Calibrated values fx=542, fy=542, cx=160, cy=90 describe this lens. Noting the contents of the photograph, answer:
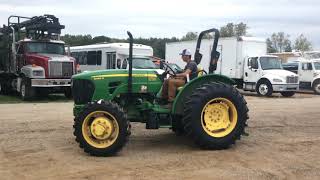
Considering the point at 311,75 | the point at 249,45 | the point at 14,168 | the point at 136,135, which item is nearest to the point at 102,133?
the point at 14,168

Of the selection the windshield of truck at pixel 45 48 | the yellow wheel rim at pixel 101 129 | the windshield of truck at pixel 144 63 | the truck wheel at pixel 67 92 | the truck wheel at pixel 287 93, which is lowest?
the truck wheel at pixel 287 93

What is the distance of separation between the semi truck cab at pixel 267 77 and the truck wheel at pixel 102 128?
58.6 feet

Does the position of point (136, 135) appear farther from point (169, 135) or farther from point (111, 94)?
point (111, 94)

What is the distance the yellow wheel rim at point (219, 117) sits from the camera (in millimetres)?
9242

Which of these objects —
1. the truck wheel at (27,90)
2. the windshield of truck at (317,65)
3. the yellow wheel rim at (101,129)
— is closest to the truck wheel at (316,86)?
the windshield of truck at (317,65)

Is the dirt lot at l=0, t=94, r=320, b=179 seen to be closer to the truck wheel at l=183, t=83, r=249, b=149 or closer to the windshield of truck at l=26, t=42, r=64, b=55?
the truck wheel at l=183, t=83, r=249, b=149

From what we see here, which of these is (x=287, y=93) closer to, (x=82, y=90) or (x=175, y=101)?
(x=175, y=101)

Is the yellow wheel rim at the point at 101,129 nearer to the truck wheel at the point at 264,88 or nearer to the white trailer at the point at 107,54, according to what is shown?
the white trailer at the point at 107,54

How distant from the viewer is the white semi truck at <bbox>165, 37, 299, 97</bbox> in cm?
2548

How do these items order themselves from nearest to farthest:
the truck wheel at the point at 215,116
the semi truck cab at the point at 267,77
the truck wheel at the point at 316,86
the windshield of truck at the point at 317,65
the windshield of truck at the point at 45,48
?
the truck wheel at the point at 215,116 < the windshield of truck at the point at 45,48 < the semi truck cab at the point at 267,77 < the truck wheel at the point at 316,86 < the windshield of truck at the point at 317,65

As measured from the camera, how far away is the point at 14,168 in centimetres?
767

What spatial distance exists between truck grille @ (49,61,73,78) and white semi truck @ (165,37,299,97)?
712 cm

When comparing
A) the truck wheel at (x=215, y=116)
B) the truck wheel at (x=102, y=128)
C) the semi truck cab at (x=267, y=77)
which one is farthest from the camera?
the semi truck cab at (x=267, y=77)

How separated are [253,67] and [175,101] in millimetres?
18137
